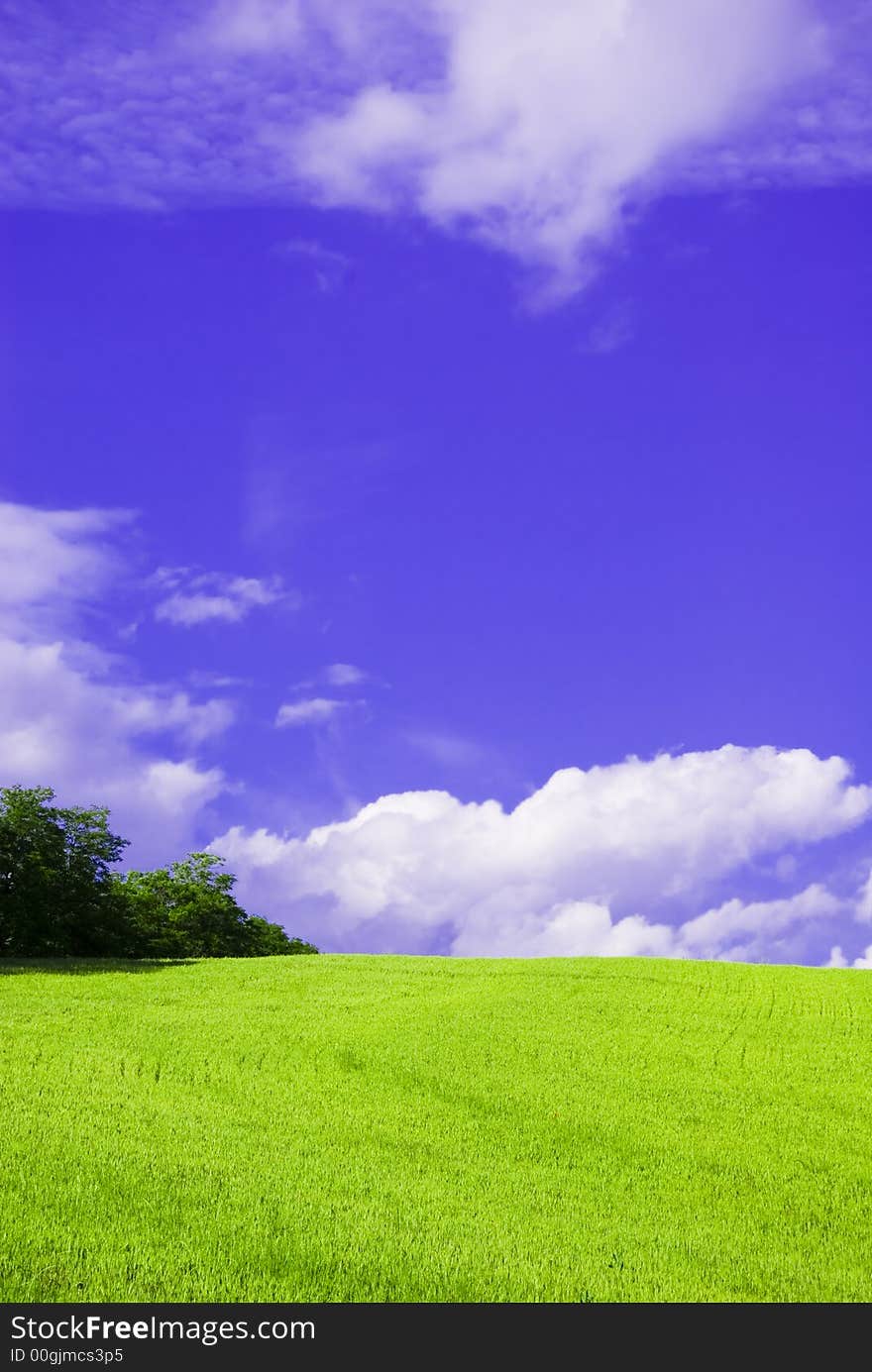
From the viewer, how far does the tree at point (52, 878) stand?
5838cm

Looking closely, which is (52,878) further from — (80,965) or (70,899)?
(80,965)

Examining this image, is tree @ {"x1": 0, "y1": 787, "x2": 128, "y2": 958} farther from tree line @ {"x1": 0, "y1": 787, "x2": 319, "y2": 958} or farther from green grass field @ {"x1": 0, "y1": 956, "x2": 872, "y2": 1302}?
green grass field @ {"x1": 0, "y1": 956, "x2": 872, "y2": 1302}

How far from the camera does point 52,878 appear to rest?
197 feet

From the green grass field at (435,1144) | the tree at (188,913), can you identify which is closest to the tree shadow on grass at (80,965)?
the green grass field at (435,1144)

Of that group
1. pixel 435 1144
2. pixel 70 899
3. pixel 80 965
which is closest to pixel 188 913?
pixel 70 899

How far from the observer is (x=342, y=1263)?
14570mm

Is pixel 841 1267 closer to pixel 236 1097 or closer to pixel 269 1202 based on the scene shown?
pixel 269 1202

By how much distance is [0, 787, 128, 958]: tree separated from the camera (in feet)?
192

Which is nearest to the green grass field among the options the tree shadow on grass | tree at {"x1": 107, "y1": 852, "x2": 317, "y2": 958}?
the tree shadow on grass

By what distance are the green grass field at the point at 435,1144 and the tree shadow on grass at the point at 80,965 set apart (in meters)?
5.85

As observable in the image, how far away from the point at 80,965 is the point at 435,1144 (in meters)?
31.4
